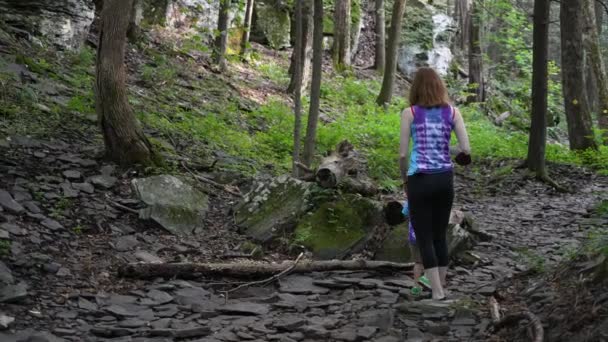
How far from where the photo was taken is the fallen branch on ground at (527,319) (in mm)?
3879

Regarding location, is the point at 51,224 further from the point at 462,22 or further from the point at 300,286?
the point at 462,22

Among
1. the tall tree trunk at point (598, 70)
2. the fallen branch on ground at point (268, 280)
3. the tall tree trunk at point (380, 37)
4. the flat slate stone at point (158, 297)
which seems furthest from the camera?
the tall tree trunk at point (380, 37)

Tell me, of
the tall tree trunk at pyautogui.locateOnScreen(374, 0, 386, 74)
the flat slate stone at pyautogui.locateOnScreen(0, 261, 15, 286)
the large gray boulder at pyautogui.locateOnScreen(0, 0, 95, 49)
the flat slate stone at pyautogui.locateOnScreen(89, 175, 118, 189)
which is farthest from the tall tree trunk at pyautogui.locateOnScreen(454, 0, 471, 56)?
the flat slate stone at pyautogui.locateOnScreen(0, 261, 15, 286)

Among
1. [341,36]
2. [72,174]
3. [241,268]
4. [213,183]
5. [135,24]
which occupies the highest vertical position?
[341,36]

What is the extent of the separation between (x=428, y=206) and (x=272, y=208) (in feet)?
10.2

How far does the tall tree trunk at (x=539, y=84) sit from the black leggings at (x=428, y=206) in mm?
7084

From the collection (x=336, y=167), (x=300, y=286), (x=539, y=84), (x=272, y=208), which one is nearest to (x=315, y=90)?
(x=336, y=167)

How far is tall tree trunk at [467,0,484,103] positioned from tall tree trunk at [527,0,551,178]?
12903mm

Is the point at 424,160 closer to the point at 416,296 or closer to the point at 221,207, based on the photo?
the point at 416,296

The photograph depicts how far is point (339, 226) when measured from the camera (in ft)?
24.0

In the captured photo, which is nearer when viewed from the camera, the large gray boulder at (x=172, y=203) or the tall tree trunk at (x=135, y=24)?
the large gray boulder at (x=172, y=203)

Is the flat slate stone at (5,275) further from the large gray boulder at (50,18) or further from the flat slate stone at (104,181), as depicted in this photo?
the large gray boulder at (50,18)

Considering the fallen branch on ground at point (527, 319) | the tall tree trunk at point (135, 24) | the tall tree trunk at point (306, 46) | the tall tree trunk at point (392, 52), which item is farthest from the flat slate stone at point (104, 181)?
the tall tree trunk at point (392, 52)

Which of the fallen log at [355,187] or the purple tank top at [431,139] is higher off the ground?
the purple tank top at [431,139]
